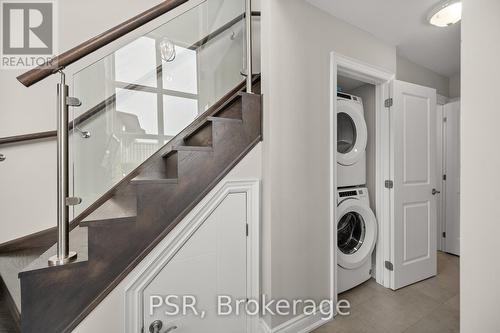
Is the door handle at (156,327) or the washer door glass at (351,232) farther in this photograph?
the washer door glass at (351,232)

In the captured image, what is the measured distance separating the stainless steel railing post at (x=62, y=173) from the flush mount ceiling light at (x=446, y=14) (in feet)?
8.22

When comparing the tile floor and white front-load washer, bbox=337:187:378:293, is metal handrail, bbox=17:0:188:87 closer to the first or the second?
white front-load washer, bbox=337:187:378:293

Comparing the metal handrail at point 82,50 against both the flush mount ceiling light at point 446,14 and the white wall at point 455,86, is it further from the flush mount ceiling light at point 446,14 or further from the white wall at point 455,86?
the white wall at point 455,86

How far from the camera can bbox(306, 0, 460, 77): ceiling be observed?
1694mm

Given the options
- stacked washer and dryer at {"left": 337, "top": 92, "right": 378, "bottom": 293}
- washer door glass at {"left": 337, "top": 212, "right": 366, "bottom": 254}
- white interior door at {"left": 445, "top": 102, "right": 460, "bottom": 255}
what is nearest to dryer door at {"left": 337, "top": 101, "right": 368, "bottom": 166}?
stacked washer and dryer at {"left": 337, "top": 92, "right": 378, "bottom": 293}

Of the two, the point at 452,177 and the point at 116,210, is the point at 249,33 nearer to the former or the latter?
the point at 116,210

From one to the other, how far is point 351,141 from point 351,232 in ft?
3.13

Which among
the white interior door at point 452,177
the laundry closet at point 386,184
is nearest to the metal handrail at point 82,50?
the laundry closet at point 386,184

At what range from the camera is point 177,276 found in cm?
129

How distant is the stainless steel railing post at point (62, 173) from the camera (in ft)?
3.12

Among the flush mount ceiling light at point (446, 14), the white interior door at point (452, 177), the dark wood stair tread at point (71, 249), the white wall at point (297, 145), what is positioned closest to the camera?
the dark wood stair tread at point (71, 249)

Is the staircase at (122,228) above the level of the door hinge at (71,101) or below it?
below

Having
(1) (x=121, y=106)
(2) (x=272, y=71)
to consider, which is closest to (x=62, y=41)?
(1) (x=121, y=106)

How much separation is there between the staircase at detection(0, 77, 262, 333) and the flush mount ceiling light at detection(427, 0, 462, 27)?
5.22 ft
